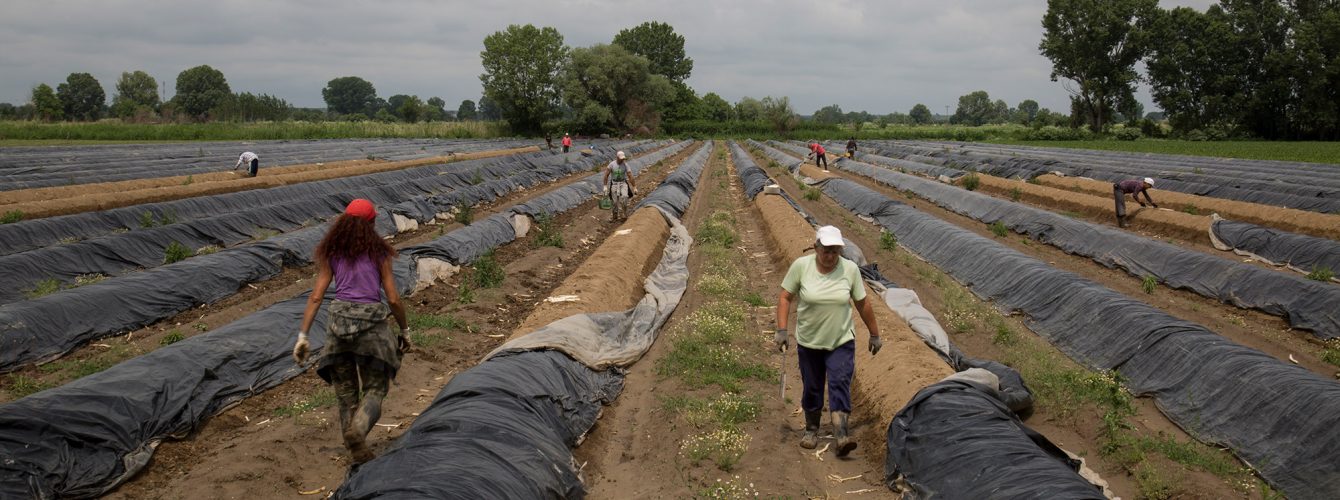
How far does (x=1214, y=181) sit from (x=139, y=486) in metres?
27.5

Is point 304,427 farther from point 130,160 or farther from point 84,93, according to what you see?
point 84,93

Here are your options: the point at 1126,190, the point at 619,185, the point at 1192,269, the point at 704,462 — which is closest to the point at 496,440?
the point at 704,462

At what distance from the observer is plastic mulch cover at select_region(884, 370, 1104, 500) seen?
465cm

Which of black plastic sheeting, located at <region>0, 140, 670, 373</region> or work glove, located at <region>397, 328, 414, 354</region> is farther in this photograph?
black plastic sheeting, located at <region>0, 140, 670, 373</region>

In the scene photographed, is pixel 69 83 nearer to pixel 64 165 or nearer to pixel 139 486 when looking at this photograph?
pixel 64 165

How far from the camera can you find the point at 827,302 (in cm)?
596

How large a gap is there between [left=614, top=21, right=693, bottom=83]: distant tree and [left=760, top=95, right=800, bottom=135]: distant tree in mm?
30847

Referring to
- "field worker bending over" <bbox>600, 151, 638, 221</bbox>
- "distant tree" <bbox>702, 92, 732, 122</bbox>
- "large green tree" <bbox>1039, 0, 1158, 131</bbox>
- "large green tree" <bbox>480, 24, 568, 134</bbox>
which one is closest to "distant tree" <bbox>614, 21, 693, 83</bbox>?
"distant tree" <bbox>702, 92, 732, 122</bbox>

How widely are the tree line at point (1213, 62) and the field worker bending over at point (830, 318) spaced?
2478 inches

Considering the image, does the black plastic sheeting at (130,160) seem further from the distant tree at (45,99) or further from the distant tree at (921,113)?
the distant tree at (921,113)

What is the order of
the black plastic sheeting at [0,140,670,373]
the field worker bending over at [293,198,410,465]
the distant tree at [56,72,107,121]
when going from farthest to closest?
the distant tree at [56,72,107,121], the black plastic sheeting at [0,140,670,373], the field worker bending over at [293,198,410,465]

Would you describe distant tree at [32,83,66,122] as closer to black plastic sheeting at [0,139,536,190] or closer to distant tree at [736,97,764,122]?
black plastic sheeting at [0,139,536,190]

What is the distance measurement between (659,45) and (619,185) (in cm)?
11142

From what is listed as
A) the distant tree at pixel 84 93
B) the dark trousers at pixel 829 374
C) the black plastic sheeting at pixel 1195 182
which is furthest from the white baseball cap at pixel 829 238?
the distant tree at pixel 84 93
